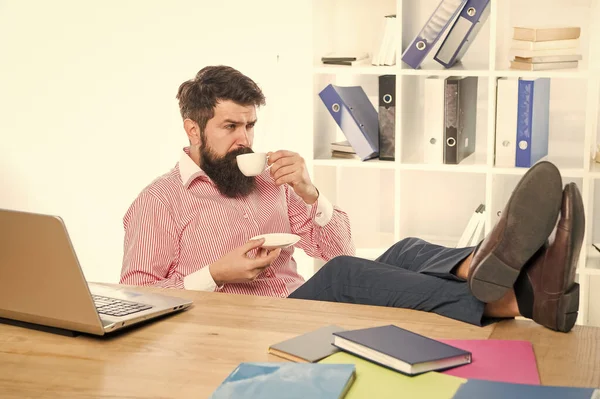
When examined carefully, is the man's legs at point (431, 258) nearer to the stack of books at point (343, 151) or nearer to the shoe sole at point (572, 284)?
the shoe sole at point (572, 284)

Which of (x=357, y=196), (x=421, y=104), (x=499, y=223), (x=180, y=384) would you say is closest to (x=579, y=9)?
(x=421, y=104)

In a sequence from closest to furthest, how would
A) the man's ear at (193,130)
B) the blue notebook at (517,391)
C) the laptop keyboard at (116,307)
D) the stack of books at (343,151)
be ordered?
1. the blue notebook at (517,391)
2. the laptop keyboard at (116,307)
3. the man's ear at (193,130)
4. the stack of books at (343,151)

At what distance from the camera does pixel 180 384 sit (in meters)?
1.41

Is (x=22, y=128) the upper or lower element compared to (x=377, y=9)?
lower

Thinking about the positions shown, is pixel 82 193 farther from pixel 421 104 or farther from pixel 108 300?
pixel 108 300

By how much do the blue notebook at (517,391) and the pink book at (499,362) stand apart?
0.11 feet

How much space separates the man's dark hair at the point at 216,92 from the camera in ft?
8.41

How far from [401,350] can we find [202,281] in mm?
936

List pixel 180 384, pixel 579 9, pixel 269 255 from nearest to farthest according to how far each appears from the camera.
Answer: pixel 180 384 → pixel 269 255 → pixel 579 9

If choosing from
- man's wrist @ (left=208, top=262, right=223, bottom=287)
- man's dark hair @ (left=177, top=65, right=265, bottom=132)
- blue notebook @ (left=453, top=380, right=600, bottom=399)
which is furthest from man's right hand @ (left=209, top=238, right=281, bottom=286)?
blue notebook @ (left=453, top=380, right=600, bottom=399)

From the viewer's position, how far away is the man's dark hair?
101 inches

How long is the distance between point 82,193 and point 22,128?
453mm

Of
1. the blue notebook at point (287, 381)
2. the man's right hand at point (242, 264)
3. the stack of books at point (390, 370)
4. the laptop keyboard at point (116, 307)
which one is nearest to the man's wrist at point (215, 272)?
the man's right hand at point (242, 264)

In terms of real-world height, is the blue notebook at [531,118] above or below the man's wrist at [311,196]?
above
